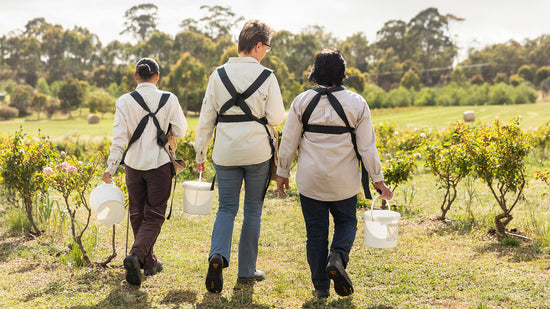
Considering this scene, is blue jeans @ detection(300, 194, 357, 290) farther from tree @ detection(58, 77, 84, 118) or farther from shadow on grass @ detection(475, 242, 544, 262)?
tree @ detection(58, 77, 84, 118)

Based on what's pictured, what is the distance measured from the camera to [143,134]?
3600mm

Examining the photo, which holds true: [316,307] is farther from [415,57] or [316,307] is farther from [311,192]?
[415,57]

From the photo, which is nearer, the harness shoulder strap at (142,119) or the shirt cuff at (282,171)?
the shirt cuff at (282,171)

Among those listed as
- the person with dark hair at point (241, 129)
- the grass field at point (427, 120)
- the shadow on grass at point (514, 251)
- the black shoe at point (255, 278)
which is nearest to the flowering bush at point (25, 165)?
the person with dark hair at point (241, 129)

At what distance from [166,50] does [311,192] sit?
194ft

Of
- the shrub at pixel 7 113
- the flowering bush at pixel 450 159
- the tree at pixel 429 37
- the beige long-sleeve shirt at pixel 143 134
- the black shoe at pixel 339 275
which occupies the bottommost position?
the shrub at pixel 7 113

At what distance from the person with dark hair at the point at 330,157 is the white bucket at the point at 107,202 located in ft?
4.13

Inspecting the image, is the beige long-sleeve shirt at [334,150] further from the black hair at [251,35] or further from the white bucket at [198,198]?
the white bucket at [198,198]

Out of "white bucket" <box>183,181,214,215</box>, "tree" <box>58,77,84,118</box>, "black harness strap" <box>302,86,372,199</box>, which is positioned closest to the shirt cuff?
"black harness strap" <box>302,86,372,199</box>

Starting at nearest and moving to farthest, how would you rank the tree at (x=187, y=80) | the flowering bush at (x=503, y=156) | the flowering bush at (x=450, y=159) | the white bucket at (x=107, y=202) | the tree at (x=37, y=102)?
the white bucket at (x=107, y=202), the flowering bush at (x=503, y=156), the flowering bush at (x=450, y=159), the tree at (x=37, y=102), the tree at (x=187, y=80)

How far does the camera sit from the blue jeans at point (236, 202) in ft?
11.1

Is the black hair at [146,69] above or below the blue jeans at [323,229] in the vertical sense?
above

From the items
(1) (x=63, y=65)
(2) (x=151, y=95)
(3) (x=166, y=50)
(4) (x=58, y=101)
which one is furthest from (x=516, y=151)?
(1) (x=63, y=65)

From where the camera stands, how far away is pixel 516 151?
459cm
